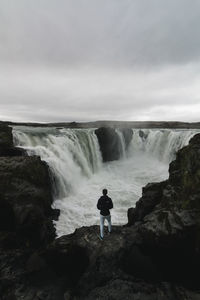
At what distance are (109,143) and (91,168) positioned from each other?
7.97 meters

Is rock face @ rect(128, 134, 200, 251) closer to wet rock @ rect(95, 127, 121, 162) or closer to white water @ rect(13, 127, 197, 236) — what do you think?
white water @ rect(13, 127, 197, 236)

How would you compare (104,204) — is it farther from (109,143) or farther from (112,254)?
(109,143)

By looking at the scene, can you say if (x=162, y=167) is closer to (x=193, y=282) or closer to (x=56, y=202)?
(x=56, y=202)

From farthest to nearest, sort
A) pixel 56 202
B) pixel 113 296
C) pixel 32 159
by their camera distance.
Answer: pixel 56 202 < pixel 32 159 < pixel 113 296

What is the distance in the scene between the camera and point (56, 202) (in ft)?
46.1

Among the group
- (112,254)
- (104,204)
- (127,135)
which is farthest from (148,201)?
(127,135)

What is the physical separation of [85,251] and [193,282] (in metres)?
3.68

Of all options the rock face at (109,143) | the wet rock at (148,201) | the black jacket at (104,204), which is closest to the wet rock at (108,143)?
the rock face at (109,143)

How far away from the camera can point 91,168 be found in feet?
77.6

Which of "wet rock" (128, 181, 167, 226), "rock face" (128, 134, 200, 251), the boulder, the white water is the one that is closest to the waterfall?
the white water

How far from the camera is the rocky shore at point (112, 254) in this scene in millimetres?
5391

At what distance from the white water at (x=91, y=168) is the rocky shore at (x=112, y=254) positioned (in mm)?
3038

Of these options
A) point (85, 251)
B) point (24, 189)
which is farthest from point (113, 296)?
point (24, 189)

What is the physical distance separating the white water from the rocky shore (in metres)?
3.04
